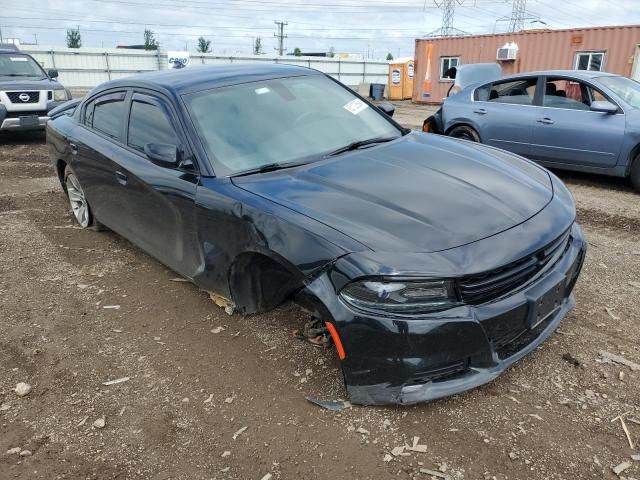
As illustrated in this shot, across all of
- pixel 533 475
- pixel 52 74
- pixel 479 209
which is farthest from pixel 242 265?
pixel 52 74

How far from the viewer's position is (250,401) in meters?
2.74

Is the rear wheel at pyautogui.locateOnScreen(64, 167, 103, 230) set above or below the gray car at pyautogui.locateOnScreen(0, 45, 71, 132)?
below

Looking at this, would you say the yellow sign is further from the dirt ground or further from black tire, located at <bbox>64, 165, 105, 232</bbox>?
the dirt ground

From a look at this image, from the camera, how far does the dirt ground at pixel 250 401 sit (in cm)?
232

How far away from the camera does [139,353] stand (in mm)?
3244

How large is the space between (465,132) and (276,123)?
5.45 m

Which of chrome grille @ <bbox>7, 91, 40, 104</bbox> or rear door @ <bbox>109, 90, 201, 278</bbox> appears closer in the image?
rear door @ <bbox>109, 90, 201, 278</bbox>

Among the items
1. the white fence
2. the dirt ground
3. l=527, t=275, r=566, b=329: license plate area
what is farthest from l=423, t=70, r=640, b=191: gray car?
the white fence

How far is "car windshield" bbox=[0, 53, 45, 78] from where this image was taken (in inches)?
452

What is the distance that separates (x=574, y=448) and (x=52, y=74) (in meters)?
12.9

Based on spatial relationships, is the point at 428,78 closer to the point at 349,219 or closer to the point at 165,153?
the point at 165,153

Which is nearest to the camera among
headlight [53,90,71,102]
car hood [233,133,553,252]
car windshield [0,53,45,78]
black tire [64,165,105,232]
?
car hood [233,133,553,252]

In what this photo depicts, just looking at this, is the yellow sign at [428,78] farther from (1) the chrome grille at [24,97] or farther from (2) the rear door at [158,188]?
(2) the rear door at [158,188]

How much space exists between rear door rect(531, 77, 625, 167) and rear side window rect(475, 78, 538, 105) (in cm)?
23
